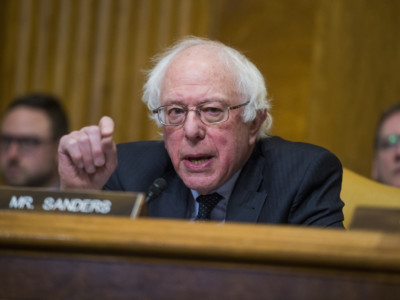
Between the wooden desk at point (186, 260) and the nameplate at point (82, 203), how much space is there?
150 mm

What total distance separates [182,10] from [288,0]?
655mm

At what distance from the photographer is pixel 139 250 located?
0.95 m

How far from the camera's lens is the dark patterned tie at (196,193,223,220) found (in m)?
2.08

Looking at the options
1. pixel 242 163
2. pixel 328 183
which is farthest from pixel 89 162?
pixel 328 183

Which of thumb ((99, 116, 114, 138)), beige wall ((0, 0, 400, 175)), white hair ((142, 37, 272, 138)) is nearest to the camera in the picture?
thumb ((99, 116, 114, 138))

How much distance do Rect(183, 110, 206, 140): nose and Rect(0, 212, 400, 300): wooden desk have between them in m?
0.98

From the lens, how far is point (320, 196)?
1895 millimetres

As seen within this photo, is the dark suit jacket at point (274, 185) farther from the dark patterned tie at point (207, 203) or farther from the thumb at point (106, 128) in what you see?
the thumb at point (106, 128)

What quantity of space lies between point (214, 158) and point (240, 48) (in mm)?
1474

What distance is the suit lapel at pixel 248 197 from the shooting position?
1918 millimetres

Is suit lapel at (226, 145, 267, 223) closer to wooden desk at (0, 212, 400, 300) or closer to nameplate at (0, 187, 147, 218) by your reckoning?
nameplate at (0, 187, 147, 218)

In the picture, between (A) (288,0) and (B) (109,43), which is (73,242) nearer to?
(A) (288,0)

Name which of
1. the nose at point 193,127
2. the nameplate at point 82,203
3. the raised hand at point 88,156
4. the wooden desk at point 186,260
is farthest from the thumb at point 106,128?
the wooden desk at point 186,260

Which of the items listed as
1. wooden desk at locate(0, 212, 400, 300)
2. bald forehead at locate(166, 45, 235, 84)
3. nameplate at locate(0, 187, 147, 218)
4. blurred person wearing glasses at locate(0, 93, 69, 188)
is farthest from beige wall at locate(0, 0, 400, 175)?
wooden desk at locate(0, 212, 400, 300)
